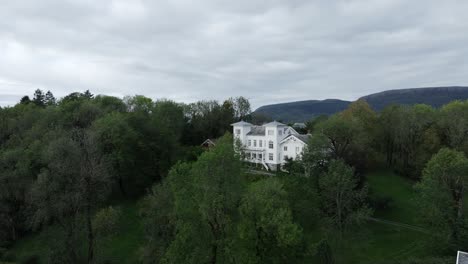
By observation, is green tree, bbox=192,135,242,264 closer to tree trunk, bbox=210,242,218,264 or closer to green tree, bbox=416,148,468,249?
tree trunk, bbox=210,242,218,264

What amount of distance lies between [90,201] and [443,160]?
32.1 m

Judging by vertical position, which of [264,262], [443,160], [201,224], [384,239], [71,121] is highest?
[71,121]

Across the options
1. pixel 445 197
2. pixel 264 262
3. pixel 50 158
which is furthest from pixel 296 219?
pixel 50 158

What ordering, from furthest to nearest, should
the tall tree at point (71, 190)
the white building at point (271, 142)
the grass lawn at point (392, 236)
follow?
the white building at point (271, 142) → the grass lawn at point (392, 236) → the tall tree at point (71, 190)

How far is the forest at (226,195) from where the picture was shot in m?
25.3

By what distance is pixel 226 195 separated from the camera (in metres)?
25.1

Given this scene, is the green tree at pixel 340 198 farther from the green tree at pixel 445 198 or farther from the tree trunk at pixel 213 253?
the tree trunk at pixel 213 253

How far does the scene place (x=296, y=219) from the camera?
31969 mm

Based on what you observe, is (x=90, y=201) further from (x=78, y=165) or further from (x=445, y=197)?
(x=445, y=197)

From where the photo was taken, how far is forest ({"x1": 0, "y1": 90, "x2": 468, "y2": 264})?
2534 centimetres

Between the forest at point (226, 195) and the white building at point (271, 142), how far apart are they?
31.4ft

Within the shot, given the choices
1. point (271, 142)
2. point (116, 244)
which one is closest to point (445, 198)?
point (271, 142)

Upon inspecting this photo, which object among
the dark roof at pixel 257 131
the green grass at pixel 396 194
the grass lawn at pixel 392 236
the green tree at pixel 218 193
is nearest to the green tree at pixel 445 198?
the grass lawn at pixel 392 236

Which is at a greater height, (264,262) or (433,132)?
(433,132)
